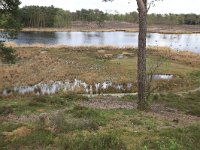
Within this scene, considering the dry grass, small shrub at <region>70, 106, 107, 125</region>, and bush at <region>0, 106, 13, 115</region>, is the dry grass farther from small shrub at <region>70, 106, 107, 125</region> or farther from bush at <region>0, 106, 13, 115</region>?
bush at <region>0, 106, 13, 115</region>

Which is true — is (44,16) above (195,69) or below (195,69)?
above

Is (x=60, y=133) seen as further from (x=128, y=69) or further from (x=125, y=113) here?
(x=128, y=69)

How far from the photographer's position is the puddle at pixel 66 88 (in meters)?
34.9

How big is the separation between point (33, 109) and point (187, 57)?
4455 centimetres

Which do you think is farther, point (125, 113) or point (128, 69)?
point (128, 69)

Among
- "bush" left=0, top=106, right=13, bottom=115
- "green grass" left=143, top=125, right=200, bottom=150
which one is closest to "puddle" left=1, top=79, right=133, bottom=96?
"bush" left=0, top=106, right=13, bottom=115

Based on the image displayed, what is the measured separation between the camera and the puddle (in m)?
34.9

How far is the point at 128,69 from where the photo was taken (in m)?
46.5

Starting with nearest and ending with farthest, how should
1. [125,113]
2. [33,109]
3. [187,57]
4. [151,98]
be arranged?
[125,113], [33,109], [151,98], [187,57]

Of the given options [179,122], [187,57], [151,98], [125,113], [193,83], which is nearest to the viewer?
[179,122]

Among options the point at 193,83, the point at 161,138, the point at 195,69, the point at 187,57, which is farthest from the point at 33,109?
the point at 187,57

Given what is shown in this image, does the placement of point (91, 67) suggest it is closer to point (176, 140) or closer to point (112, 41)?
point (176, 140)

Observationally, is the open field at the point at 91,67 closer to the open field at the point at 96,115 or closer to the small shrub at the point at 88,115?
the open field at the point at 96,115

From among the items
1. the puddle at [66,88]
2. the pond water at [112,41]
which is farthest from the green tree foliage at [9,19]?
the pond water at [112,41]
